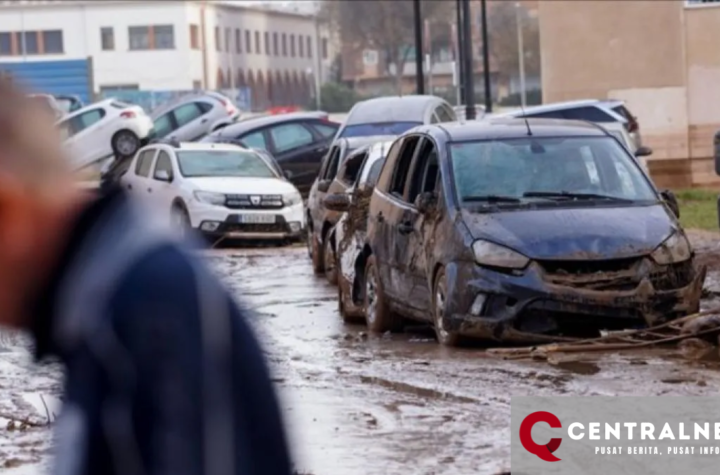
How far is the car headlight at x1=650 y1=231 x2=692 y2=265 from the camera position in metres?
11.0

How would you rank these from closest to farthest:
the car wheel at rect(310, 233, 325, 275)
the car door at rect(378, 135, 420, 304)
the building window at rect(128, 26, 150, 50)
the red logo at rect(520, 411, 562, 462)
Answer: the red logo at rect(520, 411, 562, 462) < the car door at rect(378, 135, 420, 304) < the car wheel at rect(310, 233, 325, 275) < the building window at rect(128, 26, 150, 50)

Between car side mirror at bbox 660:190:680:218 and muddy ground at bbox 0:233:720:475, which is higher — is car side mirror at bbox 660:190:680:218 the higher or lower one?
the higher one

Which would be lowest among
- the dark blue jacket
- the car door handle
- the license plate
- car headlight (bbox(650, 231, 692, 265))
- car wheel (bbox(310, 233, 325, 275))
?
car wheel (bbox(310, 233, 325, 275))

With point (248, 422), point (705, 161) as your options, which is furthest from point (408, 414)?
point (705, 161)

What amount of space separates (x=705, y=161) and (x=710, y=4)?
3.14 meters

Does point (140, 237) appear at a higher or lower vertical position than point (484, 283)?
higher

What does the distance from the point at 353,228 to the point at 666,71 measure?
65.9ft

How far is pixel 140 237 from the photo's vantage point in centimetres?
212

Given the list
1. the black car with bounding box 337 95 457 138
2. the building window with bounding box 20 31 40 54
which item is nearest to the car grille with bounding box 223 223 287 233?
the black car with bounding box 337 95 457 138

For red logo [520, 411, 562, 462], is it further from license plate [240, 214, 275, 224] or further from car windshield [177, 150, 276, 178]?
car windshield [177, 150, 276, 178]

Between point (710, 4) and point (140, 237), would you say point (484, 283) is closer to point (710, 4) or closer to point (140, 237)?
point (140, 237)

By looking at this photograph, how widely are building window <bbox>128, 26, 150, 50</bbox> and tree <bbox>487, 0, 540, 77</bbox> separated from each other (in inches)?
748

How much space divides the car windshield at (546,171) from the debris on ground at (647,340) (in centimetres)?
108

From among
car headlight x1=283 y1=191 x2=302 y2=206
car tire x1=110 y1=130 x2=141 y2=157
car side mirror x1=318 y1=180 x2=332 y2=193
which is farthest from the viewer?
car tire x1=110 y1=130 x2=141 y2=157
